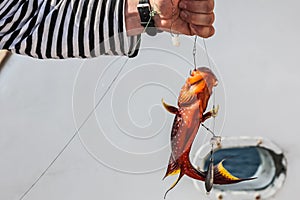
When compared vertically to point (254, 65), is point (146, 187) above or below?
below

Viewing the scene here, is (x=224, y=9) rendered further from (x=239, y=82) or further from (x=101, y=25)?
(x=101, y=25)

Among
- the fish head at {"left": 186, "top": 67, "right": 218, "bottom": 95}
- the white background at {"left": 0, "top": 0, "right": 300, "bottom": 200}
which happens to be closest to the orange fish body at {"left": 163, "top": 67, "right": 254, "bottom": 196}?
the fish head at {"left": 186, "top": 67, "right": 218, "bottom": 95}

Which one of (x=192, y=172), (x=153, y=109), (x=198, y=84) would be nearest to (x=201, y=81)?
(x=198, y=84)

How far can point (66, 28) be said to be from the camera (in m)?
0.68

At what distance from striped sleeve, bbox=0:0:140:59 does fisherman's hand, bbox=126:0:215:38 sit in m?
0.03

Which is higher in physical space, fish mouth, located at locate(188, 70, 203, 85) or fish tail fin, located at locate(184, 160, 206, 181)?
fish mouth, located at locate(188, 70, 203, 85)

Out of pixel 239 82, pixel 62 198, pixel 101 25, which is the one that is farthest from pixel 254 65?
pixel 101 25

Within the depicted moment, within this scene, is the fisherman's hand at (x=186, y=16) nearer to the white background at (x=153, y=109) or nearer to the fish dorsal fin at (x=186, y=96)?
the fish dorsal fin at (x=186, y=96)

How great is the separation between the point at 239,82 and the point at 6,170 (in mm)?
557

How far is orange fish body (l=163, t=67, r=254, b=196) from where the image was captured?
0.66 meters

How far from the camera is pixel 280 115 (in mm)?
1225

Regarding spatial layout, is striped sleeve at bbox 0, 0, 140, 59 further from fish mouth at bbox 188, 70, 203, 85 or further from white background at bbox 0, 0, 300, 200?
white background at bbox 0, 0, 300, 200

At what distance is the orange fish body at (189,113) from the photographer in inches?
25.9

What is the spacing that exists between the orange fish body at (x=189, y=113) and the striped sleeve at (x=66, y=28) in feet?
0.29
